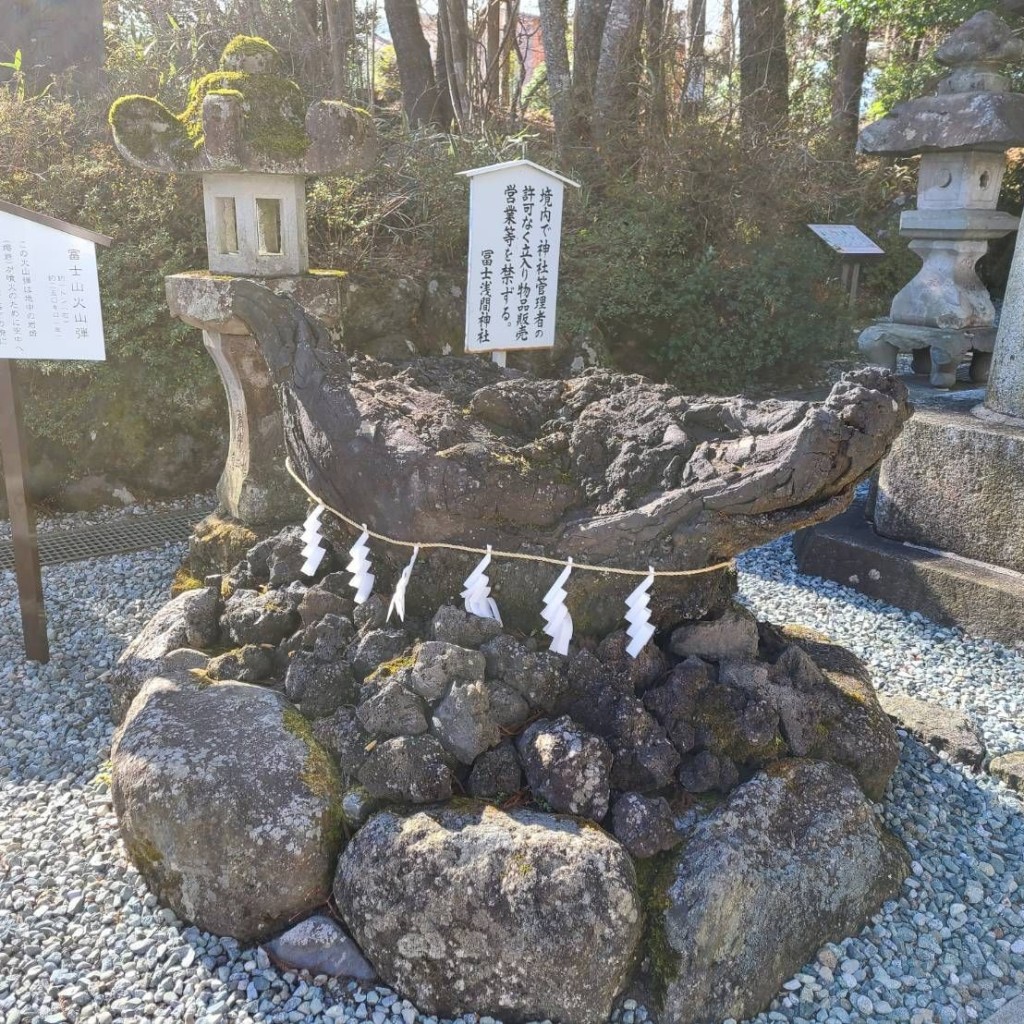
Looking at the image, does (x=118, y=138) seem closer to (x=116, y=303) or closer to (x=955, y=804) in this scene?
(x=116, y=303)

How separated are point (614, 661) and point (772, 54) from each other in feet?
32.5

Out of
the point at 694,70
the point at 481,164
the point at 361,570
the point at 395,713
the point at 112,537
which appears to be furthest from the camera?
the point at 694,70

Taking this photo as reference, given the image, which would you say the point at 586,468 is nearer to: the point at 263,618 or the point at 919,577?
the point at 263,618

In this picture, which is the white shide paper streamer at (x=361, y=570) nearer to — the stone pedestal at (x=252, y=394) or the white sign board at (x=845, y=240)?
Answer: the stone pedestal at (x=252, y=394)

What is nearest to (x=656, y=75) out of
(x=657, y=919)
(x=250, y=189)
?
(x=250, y=189)

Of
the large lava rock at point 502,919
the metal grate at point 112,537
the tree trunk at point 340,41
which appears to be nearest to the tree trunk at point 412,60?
the tree trunk at point 340,41

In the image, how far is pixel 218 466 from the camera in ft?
22.0

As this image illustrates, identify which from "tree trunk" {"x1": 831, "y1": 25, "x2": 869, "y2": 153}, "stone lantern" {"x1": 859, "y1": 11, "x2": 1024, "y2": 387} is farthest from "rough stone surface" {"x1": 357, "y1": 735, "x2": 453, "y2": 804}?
"tree trunk" {"x1": 831, "y1": 25, "x2": 869, "y2": 153}

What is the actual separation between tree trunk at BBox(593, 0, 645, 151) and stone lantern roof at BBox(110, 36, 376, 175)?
4.93 meters

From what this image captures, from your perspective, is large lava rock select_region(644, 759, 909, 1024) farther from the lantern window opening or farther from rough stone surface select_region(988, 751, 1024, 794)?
the lantern window opening

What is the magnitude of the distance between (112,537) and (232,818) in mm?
3962

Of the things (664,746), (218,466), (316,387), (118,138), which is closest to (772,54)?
(218,466)

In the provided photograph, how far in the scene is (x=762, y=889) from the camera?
7.41ft

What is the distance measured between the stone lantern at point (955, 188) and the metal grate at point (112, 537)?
5030 mm
